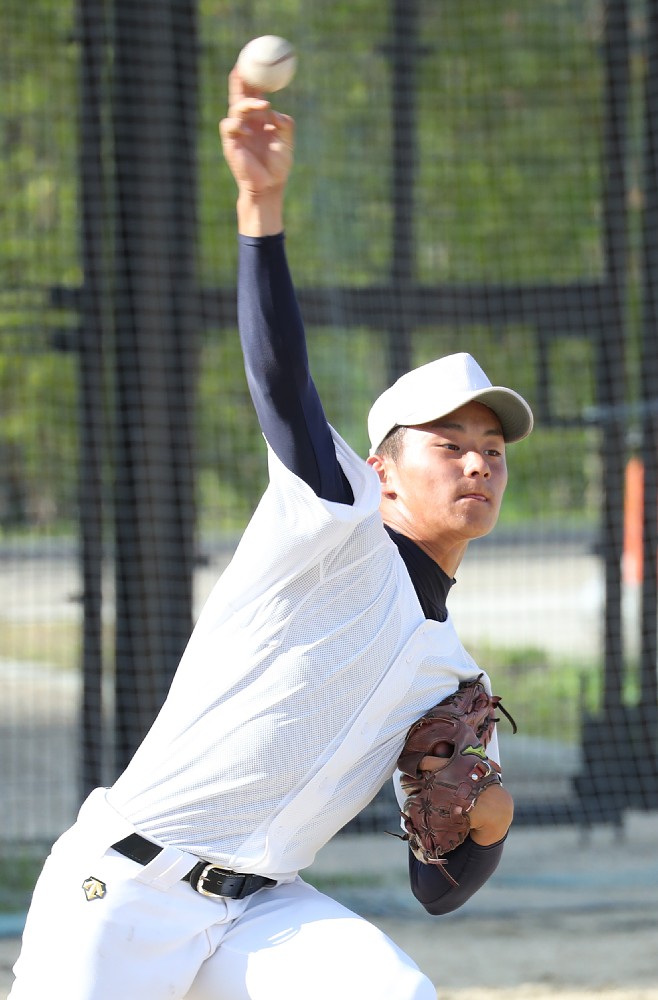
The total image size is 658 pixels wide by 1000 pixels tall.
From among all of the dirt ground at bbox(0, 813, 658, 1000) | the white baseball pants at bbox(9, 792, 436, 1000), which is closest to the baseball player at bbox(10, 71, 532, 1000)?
the white baseball pants at bbox(9, 792, 436, 1000)

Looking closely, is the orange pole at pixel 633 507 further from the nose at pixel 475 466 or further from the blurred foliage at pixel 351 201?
the nose at pixel 475 466

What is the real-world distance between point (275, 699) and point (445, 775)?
0.30 m

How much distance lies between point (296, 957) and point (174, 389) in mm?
3611

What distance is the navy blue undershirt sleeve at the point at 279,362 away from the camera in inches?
74.7

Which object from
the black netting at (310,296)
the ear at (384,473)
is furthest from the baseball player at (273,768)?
the black netting at (310,296)

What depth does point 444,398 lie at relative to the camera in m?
2.21

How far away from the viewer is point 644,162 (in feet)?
20.3

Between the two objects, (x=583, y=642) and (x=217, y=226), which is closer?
(x=217, y=226)

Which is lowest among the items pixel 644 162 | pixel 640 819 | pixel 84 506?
pixel 640 819

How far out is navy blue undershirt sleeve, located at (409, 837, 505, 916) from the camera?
2.23m

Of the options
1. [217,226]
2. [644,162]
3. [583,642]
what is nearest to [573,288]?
[644,162]

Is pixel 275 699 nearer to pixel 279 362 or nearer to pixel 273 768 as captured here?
pixel 273 768

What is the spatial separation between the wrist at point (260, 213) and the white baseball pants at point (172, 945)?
3.09ft

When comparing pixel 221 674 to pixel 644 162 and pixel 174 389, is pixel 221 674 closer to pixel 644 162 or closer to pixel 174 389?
pixel 174 389
